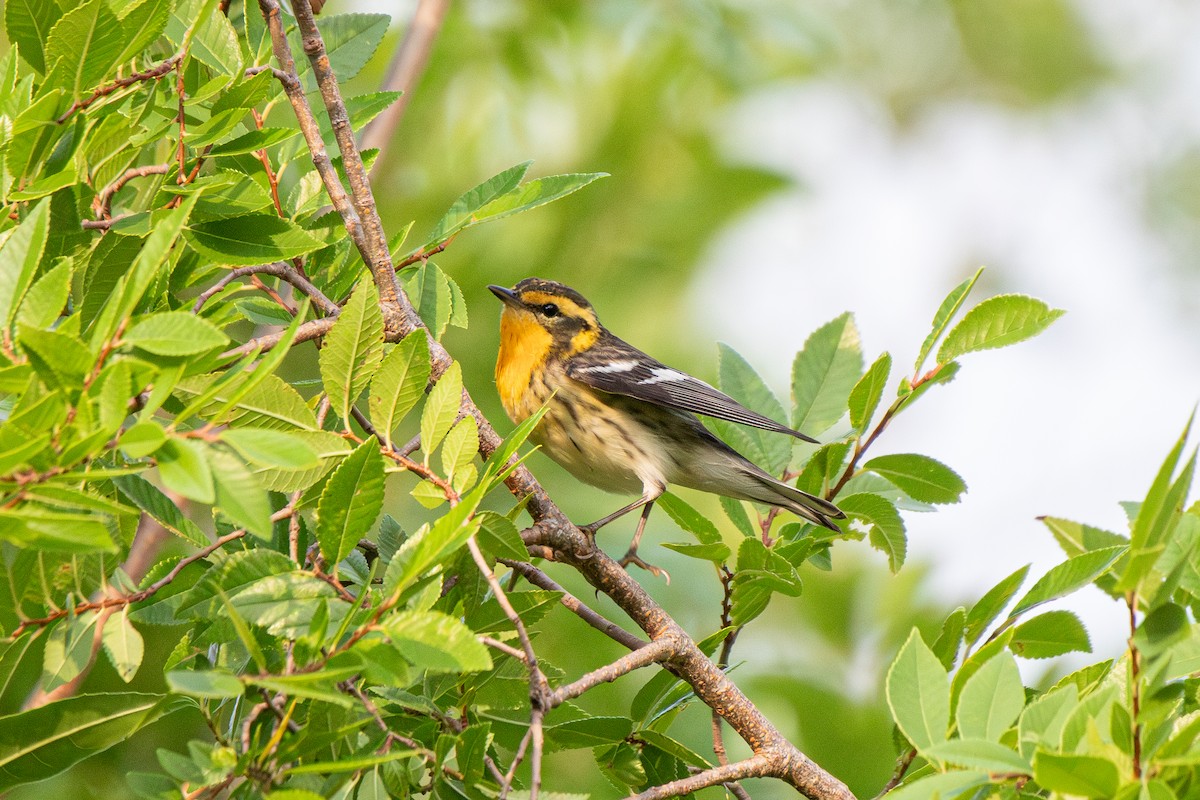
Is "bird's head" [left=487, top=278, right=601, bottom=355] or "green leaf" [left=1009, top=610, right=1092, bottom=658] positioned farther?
"bird's head" [left=487, top=278, right=601, bottom=355]

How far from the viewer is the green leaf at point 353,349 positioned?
→ 207 cm

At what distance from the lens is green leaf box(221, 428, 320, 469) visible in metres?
1.48

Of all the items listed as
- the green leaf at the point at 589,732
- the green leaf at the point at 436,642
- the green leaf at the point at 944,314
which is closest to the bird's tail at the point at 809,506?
the green leaf at the point at 944,314

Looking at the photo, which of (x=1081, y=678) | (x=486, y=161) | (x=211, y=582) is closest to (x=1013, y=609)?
(x=1081, y=678)

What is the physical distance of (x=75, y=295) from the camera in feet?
8.48

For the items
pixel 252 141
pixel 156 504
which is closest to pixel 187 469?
pixel 156 504

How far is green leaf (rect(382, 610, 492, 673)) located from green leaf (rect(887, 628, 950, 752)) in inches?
Answer: 28.8

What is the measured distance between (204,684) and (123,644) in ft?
2.36

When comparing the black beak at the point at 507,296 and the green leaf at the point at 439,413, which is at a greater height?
the black beak at the point at 507,296

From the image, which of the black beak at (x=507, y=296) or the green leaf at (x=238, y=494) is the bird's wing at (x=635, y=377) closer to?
the black beak at (x=507, y=296)

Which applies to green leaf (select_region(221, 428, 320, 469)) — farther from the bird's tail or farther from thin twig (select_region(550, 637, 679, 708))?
the bird's tail

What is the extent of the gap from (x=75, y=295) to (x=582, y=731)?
149 cm

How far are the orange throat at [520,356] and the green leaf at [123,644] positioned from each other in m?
3.00

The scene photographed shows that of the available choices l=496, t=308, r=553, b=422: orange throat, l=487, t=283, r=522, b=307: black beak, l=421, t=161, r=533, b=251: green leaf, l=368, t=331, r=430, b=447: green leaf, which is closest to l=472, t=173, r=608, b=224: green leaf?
l=421, t=161, r=533, b=251: green leaf
